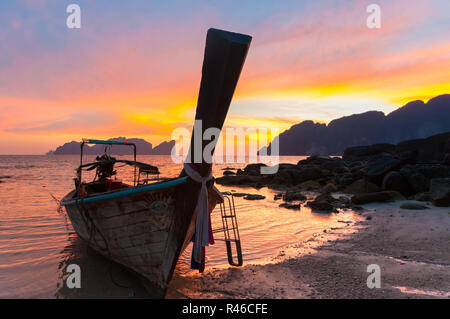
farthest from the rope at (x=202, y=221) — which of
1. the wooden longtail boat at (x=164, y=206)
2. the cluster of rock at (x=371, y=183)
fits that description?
the cluster of rock at (x=371, y=183)

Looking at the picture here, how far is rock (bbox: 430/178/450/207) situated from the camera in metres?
14.2

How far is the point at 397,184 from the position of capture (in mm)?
19203

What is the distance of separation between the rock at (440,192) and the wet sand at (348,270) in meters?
4.04

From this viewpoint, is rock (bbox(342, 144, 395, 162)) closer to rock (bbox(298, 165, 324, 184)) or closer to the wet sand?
rock (bbox(298, 165, 324, 184))

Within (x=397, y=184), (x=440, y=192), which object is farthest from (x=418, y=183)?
(x=440, y=192)

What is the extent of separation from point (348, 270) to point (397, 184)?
50.1ft

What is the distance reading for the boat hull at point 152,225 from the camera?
19.0 ft

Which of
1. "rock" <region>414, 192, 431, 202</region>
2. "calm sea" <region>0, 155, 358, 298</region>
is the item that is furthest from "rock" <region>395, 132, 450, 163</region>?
"calm sea" <region>0, 155, 358, 298</region>

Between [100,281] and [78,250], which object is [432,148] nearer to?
[78,250]

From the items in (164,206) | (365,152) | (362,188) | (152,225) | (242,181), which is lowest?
(242,181)

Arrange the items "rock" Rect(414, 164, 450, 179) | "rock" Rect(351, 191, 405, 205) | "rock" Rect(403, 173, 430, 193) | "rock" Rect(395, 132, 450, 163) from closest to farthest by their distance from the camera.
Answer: "rock" Rect(351, 191, 405, 205) → "rock" Rect(403, 173, 430, 193) → "rock" Rect(414, 164, 450, 179) → "rock" Rect(395, 132, 450, 163)

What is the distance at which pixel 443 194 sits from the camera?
1434 cm

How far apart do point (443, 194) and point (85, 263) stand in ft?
57.7

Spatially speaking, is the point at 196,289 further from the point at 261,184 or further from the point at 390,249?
the point at 261,184
